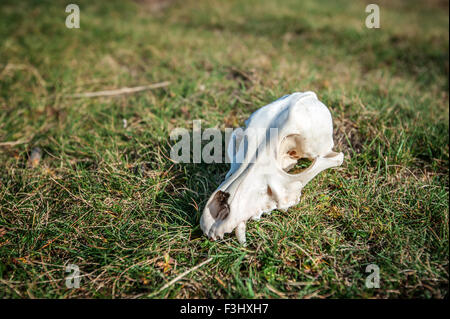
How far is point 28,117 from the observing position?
3.67 m

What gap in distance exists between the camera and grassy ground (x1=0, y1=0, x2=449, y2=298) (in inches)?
78.2

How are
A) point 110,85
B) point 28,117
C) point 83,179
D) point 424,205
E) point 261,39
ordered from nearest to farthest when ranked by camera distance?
point 424,205, point 83,179, point 28,117, point 110,85, point 261,39

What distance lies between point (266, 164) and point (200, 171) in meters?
0.91

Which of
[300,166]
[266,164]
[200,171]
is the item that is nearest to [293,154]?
[300,166]

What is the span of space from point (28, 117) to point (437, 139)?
4.81 m

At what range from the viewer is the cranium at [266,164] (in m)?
1.93

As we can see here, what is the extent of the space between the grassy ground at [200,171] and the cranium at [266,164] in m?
0.27

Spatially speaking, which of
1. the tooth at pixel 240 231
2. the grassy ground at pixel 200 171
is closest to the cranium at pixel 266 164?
the tooth at pixel 240 231

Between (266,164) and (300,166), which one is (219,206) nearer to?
(266,164)

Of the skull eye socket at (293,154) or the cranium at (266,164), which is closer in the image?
the cranium at (266,164)

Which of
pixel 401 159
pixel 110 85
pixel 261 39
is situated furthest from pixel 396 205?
pixel 261 39

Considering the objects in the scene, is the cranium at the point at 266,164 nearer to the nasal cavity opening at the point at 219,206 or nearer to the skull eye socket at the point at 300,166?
the nasal cavity opening at the point at 219,206

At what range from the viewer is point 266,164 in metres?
1.98

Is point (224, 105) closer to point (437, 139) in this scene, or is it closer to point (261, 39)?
point (437, 139)
